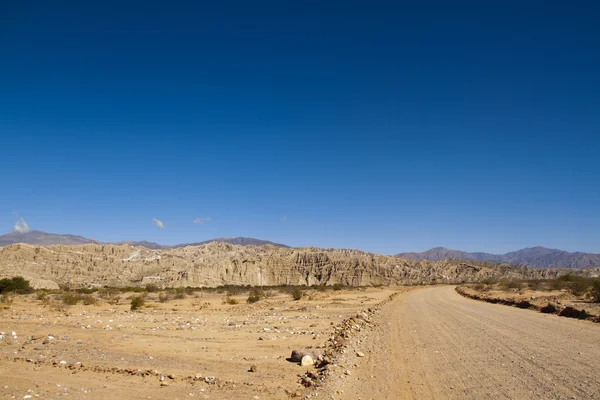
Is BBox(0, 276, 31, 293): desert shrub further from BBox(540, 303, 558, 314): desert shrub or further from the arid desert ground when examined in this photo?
BBox(540, 303, 558, 314): desert shrub

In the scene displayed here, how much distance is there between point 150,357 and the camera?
1118 centimetres

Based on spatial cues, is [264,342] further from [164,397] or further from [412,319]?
[412,319]

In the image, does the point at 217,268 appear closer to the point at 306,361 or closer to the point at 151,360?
the point at 151,360

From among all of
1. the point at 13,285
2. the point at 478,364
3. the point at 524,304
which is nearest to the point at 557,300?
the point at 524,304

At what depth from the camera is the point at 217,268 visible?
308 feet

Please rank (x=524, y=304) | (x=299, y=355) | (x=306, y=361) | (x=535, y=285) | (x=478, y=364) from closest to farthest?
(x=478, y=364) < (x=306, y=361) < (x=299, y=355) < (x=524, y=304) < (x=535, y=285)

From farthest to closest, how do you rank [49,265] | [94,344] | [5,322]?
1. [49,265]
2. [5,322]
3. [94,344]

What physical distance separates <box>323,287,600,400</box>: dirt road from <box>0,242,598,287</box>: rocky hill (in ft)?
213

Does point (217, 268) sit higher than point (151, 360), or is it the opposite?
point (217, 268)

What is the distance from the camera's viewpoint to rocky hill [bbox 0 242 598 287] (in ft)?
257

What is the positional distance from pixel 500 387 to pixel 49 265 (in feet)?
292

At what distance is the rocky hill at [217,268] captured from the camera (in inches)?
3079

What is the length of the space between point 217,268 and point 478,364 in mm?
88228

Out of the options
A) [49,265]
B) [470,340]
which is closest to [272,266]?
[49,265]
